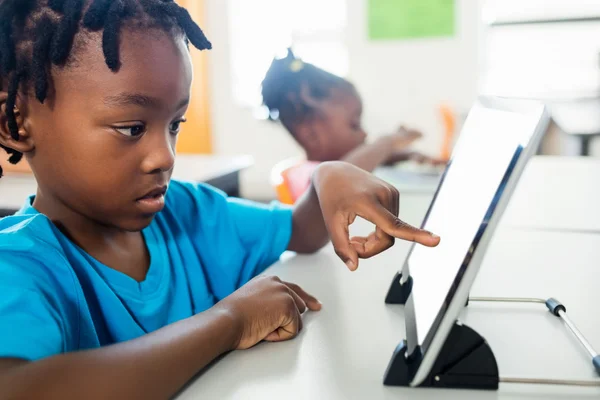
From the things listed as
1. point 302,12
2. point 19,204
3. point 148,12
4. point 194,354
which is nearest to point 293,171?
point 19,204

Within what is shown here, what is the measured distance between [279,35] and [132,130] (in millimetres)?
3459

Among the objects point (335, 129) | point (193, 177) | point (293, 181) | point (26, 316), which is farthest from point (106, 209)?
point (335, 129)

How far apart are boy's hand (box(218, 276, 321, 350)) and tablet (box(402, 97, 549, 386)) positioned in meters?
0.14

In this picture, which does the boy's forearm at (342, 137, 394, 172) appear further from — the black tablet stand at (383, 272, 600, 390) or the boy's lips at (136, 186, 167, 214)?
the black tablet stand at (383, 272, 600, 390)

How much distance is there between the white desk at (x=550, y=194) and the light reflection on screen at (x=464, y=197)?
59 cm

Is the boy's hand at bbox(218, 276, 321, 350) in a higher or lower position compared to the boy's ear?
lower

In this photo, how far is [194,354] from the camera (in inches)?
23.1

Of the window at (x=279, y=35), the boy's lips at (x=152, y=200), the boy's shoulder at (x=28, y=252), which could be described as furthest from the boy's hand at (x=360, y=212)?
the window at (x=279, y=35)

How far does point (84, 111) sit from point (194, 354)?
0.30m

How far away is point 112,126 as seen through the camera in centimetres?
68

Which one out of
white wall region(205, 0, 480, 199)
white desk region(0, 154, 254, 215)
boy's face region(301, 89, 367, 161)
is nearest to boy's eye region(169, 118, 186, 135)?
white desk region(0, 154, 254, 215)

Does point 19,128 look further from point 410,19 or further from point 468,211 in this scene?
point 410,19

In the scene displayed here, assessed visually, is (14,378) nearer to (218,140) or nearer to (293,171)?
(293,171)

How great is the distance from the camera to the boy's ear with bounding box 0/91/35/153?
715mm
